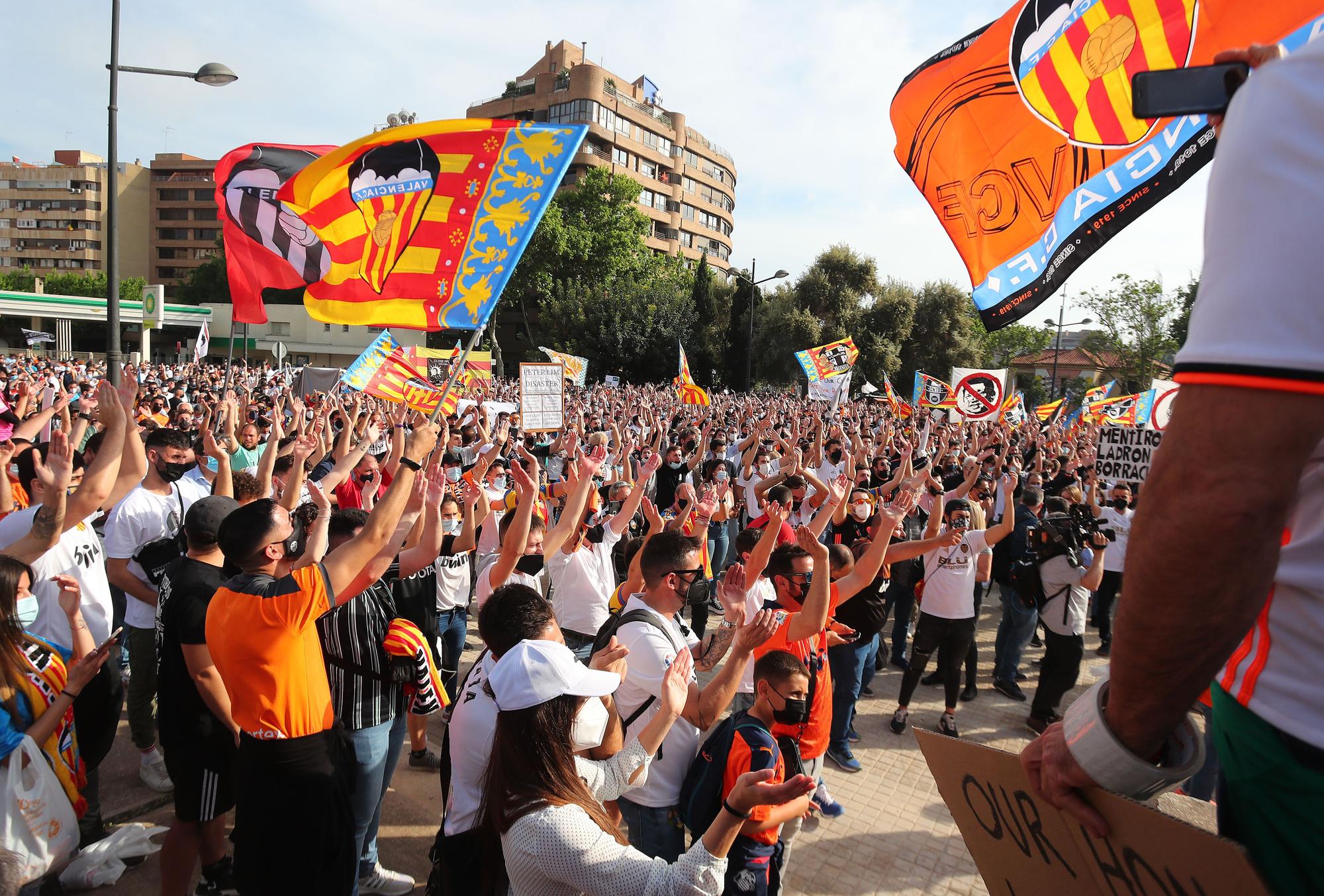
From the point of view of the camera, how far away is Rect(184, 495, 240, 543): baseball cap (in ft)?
12.0

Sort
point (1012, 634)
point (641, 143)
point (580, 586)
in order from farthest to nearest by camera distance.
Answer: point (641, 143) → point (1012, 634) → point (580, 586)

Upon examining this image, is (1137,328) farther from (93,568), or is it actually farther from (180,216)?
(180,216)

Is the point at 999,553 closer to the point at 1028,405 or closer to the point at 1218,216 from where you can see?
the point at 1218,216

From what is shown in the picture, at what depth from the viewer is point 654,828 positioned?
3.19 metres

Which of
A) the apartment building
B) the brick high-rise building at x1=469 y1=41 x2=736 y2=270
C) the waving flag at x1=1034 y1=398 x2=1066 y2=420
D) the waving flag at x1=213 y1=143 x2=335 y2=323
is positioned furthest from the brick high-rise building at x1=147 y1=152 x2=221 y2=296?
the waving flag at x1=213 y1=143 x2=335 y2=323

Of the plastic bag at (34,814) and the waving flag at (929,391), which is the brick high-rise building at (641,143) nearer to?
the waving flag at (929,391)

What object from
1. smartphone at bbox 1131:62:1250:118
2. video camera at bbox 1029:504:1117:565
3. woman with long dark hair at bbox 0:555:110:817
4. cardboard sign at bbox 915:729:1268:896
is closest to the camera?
cardboard sign at bbox 915:729:1268:896

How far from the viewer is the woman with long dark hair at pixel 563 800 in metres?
1.99

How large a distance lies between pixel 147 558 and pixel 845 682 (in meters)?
4.68

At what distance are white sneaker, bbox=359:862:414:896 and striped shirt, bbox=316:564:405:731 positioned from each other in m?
1.06

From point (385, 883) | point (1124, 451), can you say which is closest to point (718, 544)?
point (1124, 451)

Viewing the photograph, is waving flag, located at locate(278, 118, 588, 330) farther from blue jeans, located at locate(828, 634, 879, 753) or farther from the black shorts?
blue jeans, located at locate(828, 634, 879, 753)

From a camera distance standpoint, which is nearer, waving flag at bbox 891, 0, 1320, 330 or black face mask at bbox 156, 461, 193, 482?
waving flag at bbox 891, 0, 1320, 330

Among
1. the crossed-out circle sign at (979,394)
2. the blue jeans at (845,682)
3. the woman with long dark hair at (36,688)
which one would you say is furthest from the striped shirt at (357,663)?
the crossed-out circle sign at (979,394)
